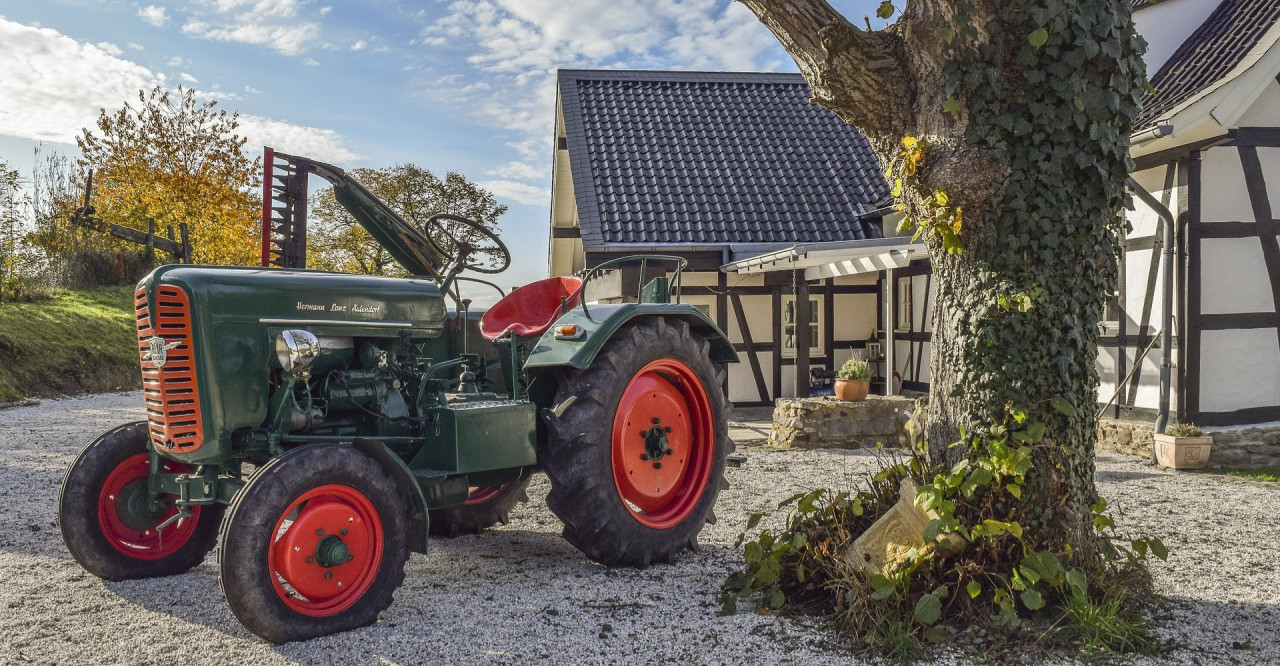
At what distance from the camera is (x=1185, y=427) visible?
673 cm

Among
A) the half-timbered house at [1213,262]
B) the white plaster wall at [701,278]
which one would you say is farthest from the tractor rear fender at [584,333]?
the white plaster wall at [701,278]

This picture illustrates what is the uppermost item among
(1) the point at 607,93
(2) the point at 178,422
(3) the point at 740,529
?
(1) the point at 607,93

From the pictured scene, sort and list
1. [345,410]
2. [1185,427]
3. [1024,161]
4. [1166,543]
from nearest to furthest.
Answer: [1024,161]
[345,410]
[1166,543]
[1185,427]

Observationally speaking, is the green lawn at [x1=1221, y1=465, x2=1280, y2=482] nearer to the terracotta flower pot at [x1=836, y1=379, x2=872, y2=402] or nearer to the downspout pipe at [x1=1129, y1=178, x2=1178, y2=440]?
the downspout pipe at [x1=1129, y1=178, x2=1178, y2=440]

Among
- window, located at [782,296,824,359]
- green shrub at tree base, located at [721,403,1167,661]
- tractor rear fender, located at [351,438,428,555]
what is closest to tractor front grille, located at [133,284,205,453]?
tractor rear fender, located at [351,438,428,555]

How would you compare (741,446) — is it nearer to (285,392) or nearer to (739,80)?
(285,392)

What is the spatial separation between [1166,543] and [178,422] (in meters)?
4.26

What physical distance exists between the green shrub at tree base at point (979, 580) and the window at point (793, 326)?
7.76 m

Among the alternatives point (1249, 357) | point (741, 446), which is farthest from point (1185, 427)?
point (741, 446)

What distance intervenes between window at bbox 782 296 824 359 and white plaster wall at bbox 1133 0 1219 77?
4285 millimetres

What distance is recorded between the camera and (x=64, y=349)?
13.1 meters

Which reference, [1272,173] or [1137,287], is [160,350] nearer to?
[1137,287]

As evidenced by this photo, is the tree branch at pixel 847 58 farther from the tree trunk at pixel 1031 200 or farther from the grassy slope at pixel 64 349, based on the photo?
the grassy slope at pixel 64 349

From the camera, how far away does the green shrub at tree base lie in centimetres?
291
